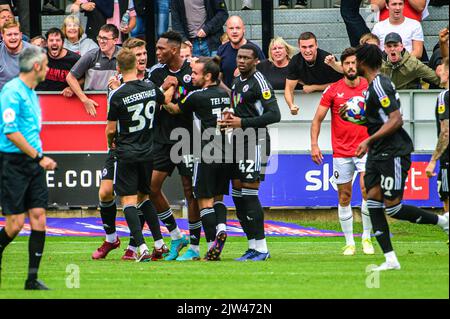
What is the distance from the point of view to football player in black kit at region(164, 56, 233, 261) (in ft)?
46.0

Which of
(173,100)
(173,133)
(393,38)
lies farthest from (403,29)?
(173,133)

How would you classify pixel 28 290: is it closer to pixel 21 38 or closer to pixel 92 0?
pixel 21 38

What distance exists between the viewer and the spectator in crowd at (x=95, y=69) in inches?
730

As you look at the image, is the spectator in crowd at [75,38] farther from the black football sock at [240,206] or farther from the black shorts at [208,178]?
the black shorts at [208,178]

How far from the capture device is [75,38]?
20.0m

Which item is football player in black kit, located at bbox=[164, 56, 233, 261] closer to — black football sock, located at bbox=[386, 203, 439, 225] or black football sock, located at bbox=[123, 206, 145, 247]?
black football sock, located at bbox=[123, 206, 145, 247]

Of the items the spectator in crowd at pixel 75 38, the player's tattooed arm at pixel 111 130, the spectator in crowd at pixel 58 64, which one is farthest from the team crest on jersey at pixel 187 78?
the spectator in crowd at pixel 75 38

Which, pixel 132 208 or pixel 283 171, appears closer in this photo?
pixel 132 208

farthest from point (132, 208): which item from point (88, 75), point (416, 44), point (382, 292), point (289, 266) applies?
point (416, 44)

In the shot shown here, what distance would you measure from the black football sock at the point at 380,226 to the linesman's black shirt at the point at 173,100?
3.03m

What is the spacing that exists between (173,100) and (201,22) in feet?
19.1

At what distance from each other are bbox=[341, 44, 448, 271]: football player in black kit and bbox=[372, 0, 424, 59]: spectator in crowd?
6655 mm

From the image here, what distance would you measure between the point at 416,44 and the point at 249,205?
640 centimetres

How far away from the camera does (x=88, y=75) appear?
1886cm
